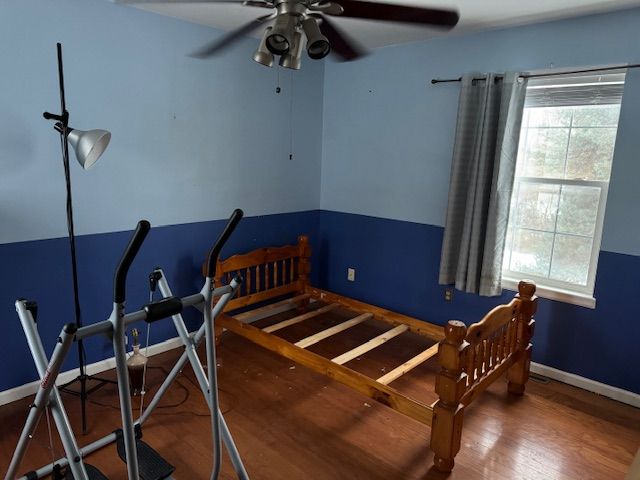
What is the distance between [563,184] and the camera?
2896 mm

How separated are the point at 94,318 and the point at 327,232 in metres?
2.08

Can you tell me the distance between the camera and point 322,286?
4.27m

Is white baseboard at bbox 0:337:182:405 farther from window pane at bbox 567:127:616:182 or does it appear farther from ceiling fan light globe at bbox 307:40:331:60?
window pane at bbox 567:127:616:182

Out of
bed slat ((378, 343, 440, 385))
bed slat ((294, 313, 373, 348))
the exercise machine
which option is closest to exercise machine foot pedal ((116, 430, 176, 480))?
the exercise machine

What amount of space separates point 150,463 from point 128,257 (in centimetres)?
110

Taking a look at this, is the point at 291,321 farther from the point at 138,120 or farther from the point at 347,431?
the point at 138,120

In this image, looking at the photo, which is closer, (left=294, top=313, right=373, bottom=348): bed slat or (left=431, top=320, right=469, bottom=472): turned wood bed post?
(left=431, top=320, right=469, bottom=472): turned wood bed post

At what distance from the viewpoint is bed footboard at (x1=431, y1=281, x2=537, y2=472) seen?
201cm

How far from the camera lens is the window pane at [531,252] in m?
3.02

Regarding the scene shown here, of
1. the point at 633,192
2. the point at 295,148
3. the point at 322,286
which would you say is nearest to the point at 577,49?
the point at 633,192

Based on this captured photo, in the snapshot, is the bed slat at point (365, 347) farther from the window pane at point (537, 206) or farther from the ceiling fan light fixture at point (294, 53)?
the ceiling fan light fixture at point (294, 53)

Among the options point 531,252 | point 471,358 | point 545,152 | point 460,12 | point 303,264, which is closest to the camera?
point 471,358

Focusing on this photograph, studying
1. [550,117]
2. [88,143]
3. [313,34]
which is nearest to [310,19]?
[313,34]

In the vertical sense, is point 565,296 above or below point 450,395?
above
